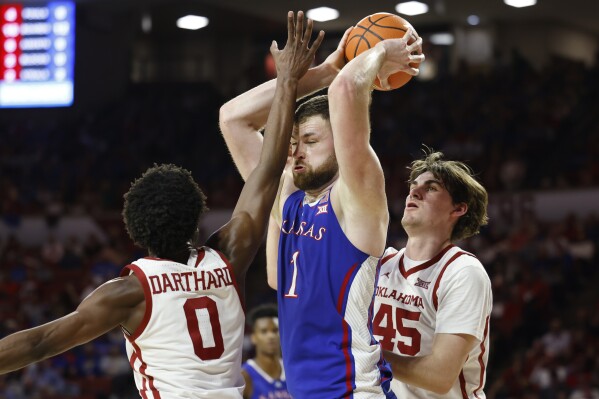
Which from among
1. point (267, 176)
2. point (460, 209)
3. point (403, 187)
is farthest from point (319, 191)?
point (403, 187)

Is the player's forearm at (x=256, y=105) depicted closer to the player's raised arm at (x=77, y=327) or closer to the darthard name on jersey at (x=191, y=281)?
the darthard name on jersey at (x=191, y=281)

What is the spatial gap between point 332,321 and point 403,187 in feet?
39.3

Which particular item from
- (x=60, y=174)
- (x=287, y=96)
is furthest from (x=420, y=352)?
(x=60, y=174)

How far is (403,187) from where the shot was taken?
15.1 metres

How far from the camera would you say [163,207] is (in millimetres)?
3246

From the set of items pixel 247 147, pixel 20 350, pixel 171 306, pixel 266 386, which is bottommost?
pixel 266 386

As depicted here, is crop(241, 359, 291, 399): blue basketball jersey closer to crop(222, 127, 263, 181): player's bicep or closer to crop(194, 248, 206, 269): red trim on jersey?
crop(222, 127, 263, 181): player's bicep

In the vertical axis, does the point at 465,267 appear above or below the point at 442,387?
above

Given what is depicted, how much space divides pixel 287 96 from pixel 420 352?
1.26 metres

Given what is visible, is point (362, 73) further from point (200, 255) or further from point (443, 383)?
point (443, 383)

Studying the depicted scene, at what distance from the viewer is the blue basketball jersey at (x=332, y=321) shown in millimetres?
3236

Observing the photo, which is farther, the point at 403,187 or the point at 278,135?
the point at 403,187

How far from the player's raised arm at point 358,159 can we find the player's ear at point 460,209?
1.02 meters

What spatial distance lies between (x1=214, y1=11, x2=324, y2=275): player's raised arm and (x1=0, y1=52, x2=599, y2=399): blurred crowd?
25.5 ft
